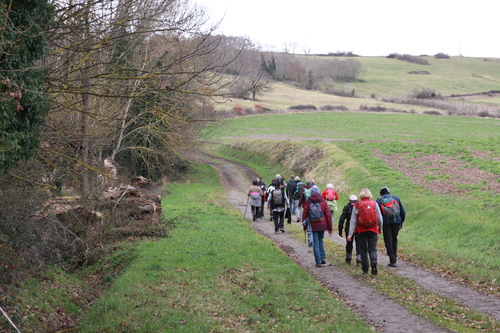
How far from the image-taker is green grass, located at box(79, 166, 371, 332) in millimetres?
8320

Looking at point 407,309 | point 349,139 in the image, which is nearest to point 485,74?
point 349,139

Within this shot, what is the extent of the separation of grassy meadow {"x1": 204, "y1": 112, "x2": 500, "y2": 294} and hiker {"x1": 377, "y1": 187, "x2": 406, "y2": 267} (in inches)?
45.2

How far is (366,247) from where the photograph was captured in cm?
1209

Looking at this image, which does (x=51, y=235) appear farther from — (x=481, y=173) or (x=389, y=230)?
(x=481, y=173)

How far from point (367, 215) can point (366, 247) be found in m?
0.92

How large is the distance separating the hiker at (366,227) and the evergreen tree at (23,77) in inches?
295

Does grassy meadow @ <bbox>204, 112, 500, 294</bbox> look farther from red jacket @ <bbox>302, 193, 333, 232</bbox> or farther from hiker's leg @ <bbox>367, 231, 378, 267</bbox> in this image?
red jacket @ <bbox>302, 193, 333, 232</bbox>

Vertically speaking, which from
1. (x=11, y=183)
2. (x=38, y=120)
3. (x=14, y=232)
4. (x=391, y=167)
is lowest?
(x=391, y=167)

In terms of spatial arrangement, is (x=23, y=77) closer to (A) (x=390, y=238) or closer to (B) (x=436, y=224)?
(A) (x=390, y=238)

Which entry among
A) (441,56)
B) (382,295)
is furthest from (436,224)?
(441,56)

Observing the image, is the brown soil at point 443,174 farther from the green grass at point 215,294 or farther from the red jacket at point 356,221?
the green grass at point 215,294

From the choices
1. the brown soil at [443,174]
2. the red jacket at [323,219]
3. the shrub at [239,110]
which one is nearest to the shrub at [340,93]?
the shrub at [239,110]

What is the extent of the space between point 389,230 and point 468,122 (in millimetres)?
51653

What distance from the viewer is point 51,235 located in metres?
11.6
